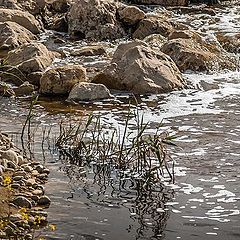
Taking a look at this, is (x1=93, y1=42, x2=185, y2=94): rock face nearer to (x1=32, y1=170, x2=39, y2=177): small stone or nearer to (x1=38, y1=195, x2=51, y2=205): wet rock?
(x1=32, y1=170, x2=39, y2=177): small stone

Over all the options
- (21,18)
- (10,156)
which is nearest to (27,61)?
(21,18)

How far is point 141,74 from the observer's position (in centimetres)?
1180

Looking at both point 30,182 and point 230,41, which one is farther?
point 230,41

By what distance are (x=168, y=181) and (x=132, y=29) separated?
413 inches

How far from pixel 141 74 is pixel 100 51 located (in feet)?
10.5

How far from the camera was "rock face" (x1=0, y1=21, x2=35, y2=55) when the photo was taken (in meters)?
14.7

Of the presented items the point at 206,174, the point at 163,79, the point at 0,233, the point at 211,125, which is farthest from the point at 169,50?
the point at 0,233

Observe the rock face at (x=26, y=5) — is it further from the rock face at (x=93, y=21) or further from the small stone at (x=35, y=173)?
the small stone at (x=35, y=173)

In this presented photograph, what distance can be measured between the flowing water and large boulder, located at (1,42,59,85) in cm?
122

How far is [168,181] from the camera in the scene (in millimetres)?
7281

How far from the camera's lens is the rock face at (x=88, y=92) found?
11148 millimetres

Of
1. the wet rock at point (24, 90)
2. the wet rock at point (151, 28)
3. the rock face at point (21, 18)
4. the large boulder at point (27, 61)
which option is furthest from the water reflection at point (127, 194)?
the wet rock at point (151, 28)

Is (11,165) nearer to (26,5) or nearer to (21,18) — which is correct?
(21,18)

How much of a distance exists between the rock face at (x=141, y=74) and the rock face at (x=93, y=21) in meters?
4.74
